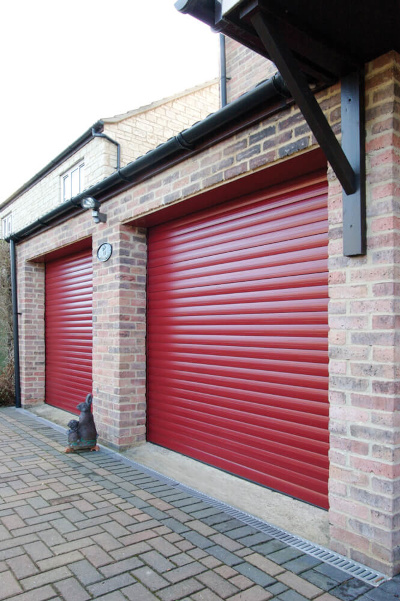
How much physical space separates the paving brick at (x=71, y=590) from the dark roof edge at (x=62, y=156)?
7.42 metres

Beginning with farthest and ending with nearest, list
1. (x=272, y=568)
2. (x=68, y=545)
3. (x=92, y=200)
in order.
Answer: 1. (x=92, y=200)
2. (x=68, y=545)
3. (x=272, y=568)

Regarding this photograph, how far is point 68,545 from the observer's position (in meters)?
2.69

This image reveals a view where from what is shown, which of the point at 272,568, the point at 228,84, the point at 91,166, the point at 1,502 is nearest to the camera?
the point at 272,568

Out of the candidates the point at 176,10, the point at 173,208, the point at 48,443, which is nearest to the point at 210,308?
the point at 173,208

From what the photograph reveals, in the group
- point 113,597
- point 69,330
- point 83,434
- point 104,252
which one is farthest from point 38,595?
point 69,330

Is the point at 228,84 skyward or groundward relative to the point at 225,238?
skyward

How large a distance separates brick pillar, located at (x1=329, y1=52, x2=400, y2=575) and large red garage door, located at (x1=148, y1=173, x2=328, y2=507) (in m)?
0.48

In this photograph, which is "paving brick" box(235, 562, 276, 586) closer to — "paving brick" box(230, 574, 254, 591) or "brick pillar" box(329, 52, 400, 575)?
"paving brick" box(230, 574, 254, 591)

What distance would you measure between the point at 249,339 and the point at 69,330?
13.6ft

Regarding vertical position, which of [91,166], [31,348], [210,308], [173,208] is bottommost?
[31,348]

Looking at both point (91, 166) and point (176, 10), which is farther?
point (91, 166)

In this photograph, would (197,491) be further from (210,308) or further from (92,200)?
(92,200)

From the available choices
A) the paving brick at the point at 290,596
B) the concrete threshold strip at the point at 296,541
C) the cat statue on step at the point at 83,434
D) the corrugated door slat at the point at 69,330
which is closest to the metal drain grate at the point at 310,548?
the concrete threshold strip at the point at 296,541

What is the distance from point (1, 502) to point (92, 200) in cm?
339
